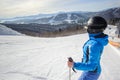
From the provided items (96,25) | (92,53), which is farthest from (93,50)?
(96,25)

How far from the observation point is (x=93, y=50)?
110 inches

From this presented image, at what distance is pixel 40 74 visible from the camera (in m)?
7.88

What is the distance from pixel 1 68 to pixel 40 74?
198 centimetres

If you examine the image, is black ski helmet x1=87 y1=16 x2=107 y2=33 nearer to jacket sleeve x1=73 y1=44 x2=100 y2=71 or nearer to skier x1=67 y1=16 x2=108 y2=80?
skier x1=67 y1=16 x2=108 y2=80

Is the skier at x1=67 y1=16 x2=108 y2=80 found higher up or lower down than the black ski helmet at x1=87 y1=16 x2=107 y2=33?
lower down

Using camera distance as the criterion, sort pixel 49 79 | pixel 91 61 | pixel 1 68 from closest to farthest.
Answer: pixel 91 61, pixel 49 79, pixel 1 68

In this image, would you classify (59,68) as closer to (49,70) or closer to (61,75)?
(49,70)

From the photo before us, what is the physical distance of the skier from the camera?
2.82m

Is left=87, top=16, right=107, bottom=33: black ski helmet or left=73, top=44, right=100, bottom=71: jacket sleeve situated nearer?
left=73, top=44, right=100, bottom=71: jacket sleeve

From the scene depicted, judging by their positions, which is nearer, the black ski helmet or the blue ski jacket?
the blue ski jacket

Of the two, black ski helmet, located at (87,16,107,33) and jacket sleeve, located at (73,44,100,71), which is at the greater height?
black ski helmet, located at (87,16,107,33)

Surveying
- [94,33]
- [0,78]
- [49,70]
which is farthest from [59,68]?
[94,33]

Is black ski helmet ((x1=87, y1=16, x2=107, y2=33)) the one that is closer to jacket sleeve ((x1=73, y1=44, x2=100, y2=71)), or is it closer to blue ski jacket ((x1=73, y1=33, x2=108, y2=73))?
blue ski jacket ((x1=73, y1=33, x2=108, y2=73))

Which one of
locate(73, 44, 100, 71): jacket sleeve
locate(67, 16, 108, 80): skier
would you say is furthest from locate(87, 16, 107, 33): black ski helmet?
locate(73, 44, 100, 71): jacket sleeve
